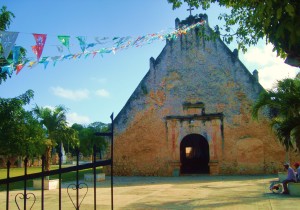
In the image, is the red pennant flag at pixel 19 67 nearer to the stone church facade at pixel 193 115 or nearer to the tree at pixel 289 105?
the tree at pixel 289 105

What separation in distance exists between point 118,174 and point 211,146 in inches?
220

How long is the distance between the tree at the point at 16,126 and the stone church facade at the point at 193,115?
840 centimetres

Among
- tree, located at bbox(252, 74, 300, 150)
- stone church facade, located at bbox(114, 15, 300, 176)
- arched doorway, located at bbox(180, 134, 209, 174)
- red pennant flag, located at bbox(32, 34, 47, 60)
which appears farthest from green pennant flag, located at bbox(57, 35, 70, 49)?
arched doorway, located at bbox(180, 134, 209, 174)

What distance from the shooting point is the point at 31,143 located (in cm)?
1079

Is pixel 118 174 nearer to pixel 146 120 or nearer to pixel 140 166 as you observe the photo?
pixel 140 166

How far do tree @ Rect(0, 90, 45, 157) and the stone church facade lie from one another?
8403 millimetres

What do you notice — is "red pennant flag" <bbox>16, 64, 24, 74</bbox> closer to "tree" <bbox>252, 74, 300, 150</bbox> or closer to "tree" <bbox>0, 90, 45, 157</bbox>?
"tree" <bbox>0, 90, 45, 157</bbox>

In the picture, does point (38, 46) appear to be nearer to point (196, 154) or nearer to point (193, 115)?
point (193, 115)

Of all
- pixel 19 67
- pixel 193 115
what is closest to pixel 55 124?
pixel 193 115

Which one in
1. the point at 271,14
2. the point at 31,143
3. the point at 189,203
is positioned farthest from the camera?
the point at 31,143

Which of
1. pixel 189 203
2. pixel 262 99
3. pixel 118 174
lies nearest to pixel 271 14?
pixel 189 203

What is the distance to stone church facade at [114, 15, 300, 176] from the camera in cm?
1738

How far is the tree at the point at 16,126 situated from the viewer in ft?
27.6

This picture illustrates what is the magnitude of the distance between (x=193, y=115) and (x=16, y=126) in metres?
11.2
